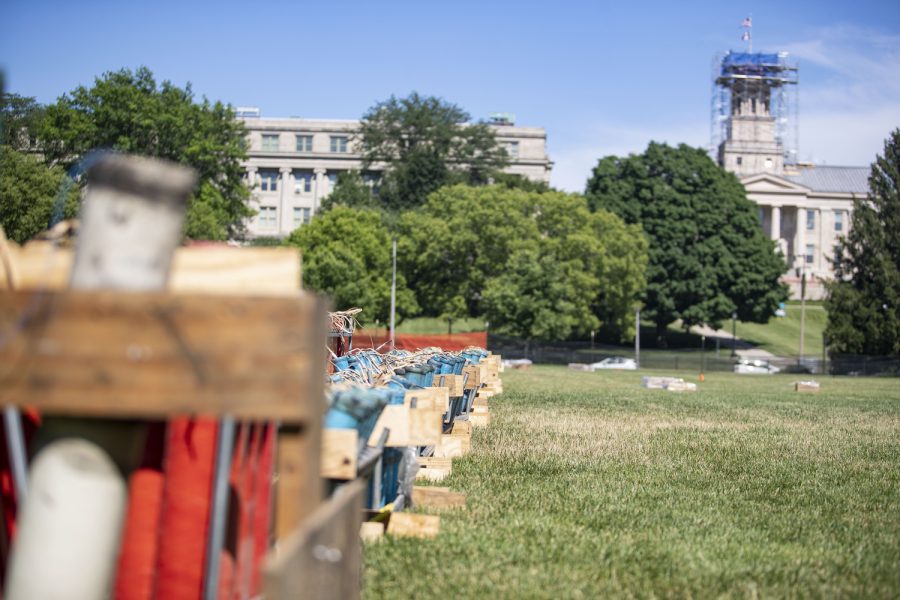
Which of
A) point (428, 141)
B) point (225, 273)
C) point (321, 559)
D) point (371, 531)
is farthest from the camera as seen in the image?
point (428, 141)

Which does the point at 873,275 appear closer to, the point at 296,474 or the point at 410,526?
the point at 410,526

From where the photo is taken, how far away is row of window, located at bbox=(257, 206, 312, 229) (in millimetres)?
120625

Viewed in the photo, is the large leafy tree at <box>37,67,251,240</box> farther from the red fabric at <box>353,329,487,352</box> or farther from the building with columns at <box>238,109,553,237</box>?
the building with columns at <box>238,109,553,237</box>

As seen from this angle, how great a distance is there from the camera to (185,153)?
56.6m

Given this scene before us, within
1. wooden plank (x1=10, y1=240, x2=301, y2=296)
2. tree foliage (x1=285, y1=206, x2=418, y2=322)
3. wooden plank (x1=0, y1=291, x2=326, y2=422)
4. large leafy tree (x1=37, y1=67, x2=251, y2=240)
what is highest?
large leafy tree (x1=37, y1=67, x2=251, y2=240)

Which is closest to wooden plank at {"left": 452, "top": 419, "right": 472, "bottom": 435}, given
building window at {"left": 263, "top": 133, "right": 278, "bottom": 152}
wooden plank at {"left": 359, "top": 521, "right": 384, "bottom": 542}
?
wooden plank at {"left": 359, "top": 521, "right": 384, "bottom": 542}

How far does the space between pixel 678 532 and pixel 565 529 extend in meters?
0.77


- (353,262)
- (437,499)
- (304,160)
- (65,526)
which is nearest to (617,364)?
(353,262)

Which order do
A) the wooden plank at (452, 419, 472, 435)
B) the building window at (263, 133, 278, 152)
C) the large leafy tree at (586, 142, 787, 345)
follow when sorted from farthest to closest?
the building window at (263, 133, 278, 152) < the large leafy tree at (586, 142, 787, 345) < the wooden plank at (452, 419, 472, 435)

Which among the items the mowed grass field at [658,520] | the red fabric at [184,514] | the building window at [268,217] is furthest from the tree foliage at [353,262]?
the red fabric at [184,514]

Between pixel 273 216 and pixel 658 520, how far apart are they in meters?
117

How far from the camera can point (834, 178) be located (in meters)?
151

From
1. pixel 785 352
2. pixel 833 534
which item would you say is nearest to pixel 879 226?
pixel 785 352

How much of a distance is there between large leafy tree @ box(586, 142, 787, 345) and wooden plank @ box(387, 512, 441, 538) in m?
74.8
